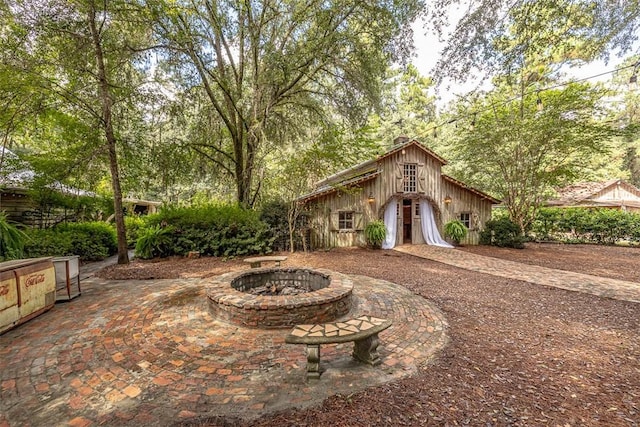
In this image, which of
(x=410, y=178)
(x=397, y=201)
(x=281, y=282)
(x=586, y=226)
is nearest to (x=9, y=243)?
(x=281, y=282)

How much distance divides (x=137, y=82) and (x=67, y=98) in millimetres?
2237

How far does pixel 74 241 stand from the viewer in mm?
8188

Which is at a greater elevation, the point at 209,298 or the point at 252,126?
the point at 252,126

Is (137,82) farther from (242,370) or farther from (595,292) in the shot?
(595,292)

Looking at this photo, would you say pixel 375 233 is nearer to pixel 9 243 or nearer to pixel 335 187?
pixel 335 187

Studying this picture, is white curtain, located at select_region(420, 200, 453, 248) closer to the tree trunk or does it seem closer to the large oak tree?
the large oak tree

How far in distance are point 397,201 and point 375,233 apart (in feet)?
7.28

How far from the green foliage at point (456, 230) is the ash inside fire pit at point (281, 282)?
9.05m

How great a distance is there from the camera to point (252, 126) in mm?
9648

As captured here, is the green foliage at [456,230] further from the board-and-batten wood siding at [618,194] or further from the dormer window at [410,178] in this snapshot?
Result: the board-and-batten wood siding at [618,194]

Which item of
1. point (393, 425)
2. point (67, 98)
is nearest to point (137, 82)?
point (67, 98)

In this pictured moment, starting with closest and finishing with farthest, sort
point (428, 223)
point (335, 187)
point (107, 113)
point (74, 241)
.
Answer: point (107, 113) → point (74, 241) → point (335, 187) → point (428, 223)

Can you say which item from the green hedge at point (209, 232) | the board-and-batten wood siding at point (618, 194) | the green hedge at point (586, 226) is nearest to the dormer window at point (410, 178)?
the green hedge at point (209, 232)

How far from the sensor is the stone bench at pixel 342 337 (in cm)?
241
